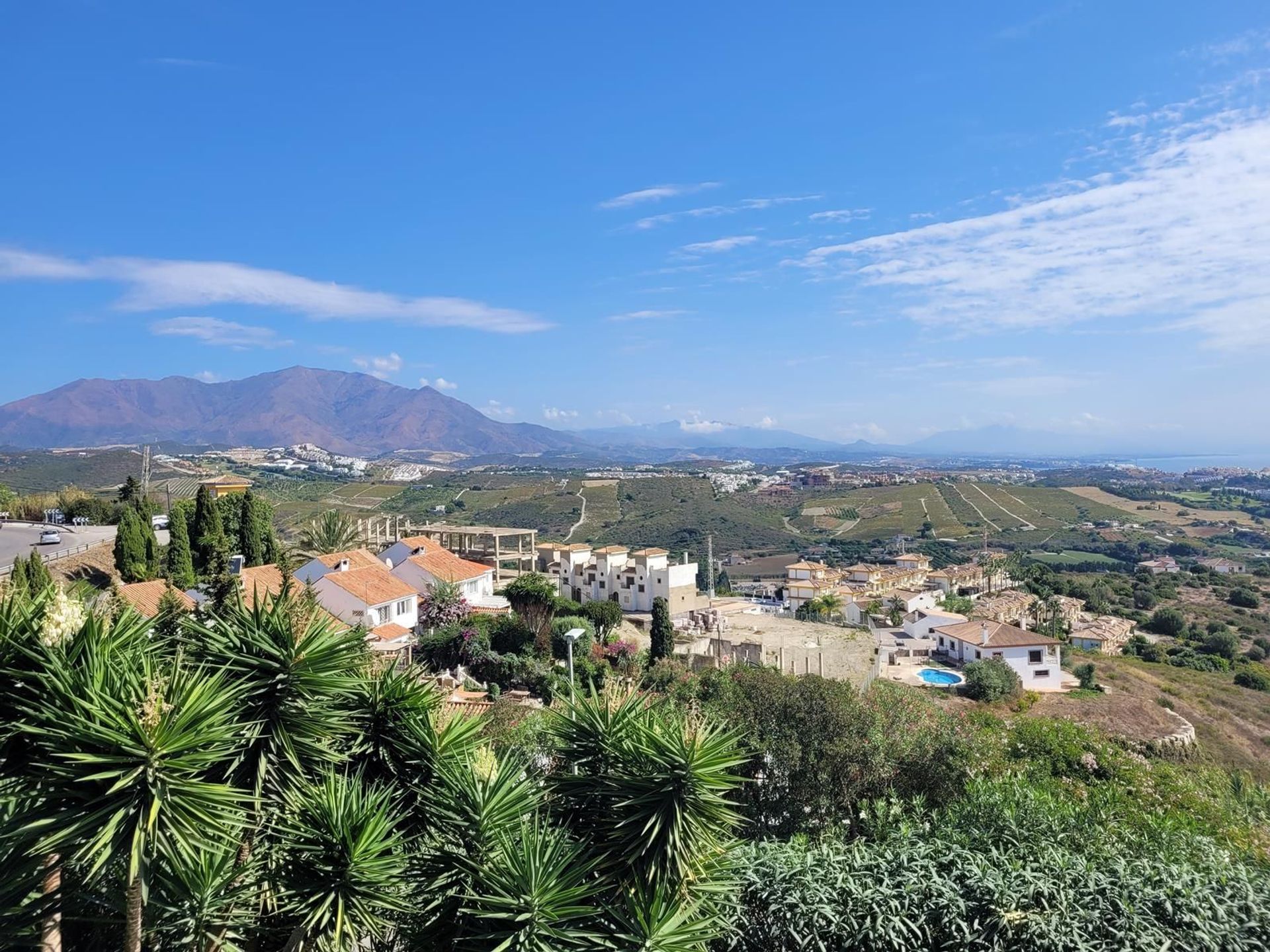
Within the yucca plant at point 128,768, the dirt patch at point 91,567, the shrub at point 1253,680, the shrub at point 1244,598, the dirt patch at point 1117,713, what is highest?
the yucca plant at point 128,768

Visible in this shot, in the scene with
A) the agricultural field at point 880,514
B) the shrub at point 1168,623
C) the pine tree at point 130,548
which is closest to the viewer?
the pine tree at point 130,548

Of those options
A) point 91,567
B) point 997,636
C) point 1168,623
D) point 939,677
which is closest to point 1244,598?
point 1168,623

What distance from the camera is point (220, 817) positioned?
16.4ft

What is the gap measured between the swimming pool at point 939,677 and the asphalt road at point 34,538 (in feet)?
102

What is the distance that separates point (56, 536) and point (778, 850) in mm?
35420

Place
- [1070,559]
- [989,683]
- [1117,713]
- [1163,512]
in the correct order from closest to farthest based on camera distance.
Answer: [1117,713] → [989,683] → [1070,559] → [1163,512]

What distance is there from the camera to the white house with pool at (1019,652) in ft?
101

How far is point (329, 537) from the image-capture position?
3300 cm

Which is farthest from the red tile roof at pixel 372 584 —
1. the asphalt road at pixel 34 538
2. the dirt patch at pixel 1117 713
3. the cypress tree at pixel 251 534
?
the dirt patch at pixel 1117 713

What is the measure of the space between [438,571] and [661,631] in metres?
10.8

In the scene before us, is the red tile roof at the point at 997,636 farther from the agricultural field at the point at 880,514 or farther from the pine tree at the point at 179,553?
the agricultural field at the point at 880,514

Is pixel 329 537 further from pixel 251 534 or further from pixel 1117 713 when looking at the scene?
pixel 1117 713

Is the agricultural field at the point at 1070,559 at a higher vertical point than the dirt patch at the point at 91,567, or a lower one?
lower

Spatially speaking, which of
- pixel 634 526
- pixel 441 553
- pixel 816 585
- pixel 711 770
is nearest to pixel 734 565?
pixel 634 526
